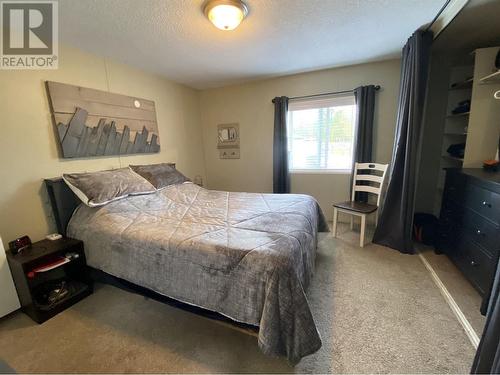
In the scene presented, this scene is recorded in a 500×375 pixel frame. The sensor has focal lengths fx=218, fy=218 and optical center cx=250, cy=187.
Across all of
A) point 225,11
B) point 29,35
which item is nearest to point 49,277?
point 29,35

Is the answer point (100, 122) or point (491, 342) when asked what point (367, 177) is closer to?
point (491, 342)

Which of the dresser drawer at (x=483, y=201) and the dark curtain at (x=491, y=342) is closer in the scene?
the dark curtain at (x=491, y=342)

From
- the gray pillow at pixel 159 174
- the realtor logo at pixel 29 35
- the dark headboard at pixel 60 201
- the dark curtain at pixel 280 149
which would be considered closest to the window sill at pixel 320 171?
the dark curtain at pixel 280 149

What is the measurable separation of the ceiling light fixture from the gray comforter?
61.1 inches

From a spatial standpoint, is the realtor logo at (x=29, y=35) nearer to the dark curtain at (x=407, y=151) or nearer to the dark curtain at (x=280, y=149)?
the dark curtain at (x=280, y=149)

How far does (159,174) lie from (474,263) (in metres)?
3.23

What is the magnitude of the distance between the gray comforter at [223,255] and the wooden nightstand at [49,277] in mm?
141

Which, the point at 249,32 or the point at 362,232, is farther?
the point at 362,232

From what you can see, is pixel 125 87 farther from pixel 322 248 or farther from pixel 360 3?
pixel 322 248

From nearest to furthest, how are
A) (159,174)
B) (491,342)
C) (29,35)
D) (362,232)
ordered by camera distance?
(491,342) → (29,35) → (362,232) → (159,174)

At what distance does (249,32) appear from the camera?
2.01 meters

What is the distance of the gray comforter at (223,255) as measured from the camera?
1.17 metres

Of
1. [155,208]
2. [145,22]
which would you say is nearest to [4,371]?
[155,208]

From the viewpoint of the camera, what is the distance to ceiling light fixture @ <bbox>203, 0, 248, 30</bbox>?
1550 millimetres
